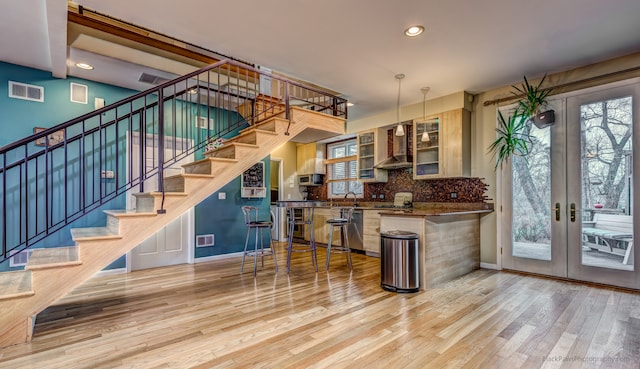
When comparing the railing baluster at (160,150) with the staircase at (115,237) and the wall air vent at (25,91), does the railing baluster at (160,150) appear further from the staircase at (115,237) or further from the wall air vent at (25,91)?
the wall air vent at (25,91)

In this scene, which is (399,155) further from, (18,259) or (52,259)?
(18,259)

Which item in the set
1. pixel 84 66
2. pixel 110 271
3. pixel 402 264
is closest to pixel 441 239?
pixel 402 264

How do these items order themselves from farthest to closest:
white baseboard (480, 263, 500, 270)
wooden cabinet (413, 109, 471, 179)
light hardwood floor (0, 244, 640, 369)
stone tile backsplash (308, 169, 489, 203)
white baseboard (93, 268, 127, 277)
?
1. stone tile backsplash (308, 169, 489, 203)
2. wooden cabinet (413, 109, 471, 179)
3. white baseboard (480, 263, 500, 270)
4. white baseboard (93, 268, 127, 277)
5. light hardwood floor (0, 244, 640, 369)

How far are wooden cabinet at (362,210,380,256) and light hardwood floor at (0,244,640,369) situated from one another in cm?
168

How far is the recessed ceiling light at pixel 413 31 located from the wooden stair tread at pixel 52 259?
142 inches

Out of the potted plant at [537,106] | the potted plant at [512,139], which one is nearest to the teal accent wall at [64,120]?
the potted plant at [512,139]

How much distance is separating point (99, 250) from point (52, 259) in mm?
374

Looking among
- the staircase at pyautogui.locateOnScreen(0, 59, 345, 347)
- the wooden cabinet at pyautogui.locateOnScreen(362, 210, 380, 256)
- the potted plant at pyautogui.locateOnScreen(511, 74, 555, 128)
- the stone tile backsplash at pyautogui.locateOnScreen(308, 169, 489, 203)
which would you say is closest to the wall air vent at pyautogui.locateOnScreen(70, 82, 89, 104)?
the staircase at pyautogui.locateOnScreen(0, 59, 345, 347)

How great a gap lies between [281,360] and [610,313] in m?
3.05

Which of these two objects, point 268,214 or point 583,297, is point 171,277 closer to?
point 268,214

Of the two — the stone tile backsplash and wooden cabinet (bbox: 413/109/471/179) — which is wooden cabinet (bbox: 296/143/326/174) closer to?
the stone tile backsplash

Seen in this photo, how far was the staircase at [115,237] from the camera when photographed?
2301 millimetres

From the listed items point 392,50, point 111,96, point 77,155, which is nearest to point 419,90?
point 392,50

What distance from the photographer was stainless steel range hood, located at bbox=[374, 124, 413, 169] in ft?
18.6
